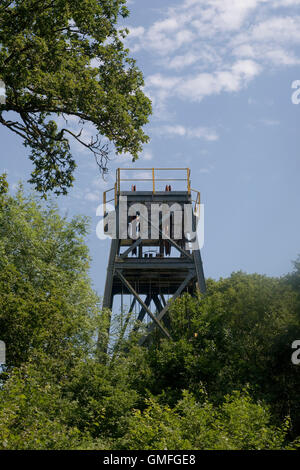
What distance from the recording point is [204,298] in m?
20.8

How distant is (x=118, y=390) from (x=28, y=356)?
12.4 ft

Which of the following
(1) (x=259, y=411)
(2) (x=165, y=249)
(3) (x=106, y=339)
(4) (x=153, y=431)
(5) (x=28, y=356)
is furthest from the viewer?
(2) (x=165, y=249)

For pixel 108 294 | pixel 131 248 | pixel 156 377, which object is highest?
pixel 131 248

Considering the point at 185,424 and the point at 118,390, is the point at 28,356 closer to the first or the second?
the point at 118,390

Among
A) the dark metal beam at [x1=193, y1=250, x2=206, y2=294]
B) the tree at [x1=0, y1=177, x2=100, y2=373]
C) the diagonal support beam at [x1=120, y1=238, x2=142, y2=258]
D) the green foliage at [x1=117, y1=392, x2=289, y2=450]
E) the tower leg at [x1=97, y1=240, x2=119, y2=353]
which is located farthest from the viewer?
the diagonal support beam at [x1=120, y1=238, x2=142, y2=258]

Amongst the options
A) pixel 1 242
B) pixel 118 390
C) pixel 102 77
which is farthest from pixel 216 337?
pixel 1 242

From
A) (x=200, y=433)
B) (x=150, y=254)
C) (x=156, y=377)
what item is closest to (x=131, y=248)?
(x=150, y=254)

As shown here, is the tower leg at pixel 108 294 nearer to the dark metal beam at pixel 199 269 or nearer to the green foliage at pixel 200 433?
the dark metal beam at pixel 199 269

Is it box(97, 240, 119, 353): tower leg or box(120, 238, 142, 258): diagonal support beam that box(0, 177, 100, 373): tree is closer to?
box(97, 240, 119, 353): tower leg

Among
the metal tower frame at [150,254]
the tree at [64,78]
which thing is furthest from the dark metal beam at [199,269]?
the tree at [64,78]

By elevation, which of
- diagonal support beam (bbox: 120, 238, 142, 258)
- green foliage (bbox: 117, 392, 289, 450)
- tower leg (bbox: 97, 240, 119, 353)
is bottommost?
green foliage (bbox: 117, 392, 289, 450)

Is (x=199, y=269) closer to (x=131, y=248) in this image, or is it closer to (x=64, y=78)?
(x=131, y=248)

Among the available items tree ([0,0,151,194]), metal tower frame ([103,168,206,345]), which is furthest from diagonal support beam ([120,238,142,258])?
tree ([0,0,151,194])

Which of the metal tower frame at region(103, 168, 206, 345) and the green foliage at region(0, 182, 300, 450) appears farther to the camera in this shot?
the metal tower frame at region(103, 168, 206, 345)
